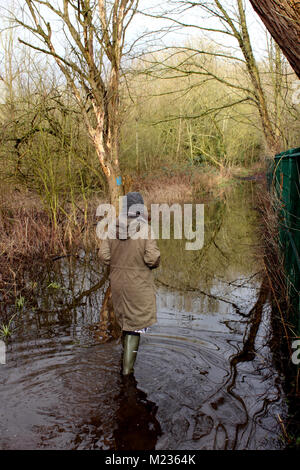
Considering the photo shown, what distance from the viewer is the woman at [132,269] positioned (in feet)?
13.5

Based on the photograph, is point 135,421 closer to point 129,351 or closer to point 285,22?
point 129,351

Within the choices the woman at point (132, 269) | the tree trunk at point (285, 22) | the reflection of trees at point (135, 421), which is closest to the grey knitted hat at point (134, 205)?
the woman at point (132, 269)

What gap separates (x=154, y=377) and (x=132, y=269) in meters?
1.06

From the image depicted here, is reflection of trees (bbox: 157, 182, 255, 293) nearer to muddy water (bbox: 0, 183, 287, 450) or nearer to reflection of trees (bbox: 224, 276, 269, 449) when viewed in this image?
muddy water (bbox: 0, 183, 287, 450)

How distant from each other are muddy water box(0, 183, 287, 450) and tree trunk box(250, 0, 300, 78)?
255 centimetres

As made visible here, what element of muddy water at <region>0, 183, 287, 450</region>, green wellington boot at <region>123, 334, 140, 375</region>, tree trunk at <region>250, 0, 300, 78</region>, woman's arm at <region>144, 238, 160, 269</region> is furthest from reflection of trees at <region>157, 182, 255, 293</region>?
tree trunk at <region>250, 0, 300, 78</region>

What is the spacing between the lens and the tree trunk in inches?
115

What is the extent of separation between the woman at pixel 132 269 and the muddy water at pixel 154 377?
1.67 ft

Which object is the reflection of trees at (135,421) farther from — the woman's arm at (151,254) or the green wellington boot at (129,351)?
the woman's arm at (151,254)

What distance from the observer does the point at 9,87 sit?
14.1 meters

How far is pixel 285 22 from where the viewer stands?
2.95 m

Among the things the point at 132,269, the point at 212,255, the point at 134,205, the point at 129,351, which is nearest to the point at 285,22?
the point at 134,205

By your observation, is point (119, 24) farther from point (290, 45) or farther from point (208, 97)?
point (208, 97)
